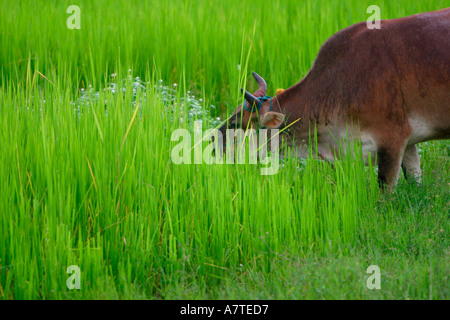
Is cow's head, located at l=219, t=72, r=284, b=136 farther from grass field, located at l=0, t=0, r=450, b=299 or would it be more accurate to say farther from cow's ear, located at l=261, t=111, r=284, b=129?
grass field, located at l=0, t=0, r=450, b=299

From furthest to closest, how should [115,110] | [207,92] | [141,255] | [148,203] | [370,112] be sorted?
[207,92], [370,112], [115,110], [148,203], [141,255]

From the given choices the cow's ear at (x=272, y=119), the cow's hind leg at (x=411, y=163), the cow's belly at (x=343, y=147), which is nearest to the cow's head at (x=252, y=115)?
the cow's ear at (x=272, y=119)

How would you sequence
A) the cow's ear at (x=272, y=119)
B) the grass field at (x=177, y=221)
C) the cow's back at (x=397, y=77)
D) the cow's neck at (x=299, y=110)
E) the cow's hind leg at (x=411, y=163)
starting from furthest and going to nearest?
the cow's hind leg at (x=411, y=163) < the cow's neck at (x=299, y=110) < the cow's ear at (x=272, y=119) < the cow's back at (x=397, y=77) < the grass field at (x=177, y=221)

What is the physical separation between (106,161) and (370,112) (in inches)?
67.8

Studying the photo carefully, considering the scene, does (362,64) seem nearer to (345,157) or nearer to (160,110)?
(345,157)

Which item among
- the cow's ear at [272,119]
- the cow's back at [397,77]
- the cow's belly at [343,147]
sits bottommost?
the cow's belly at [343,147]

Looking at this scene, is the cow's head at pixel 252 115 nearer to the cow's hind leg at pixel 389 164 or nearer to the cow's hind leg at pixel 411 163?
the cow's hind leg at pixel 389 164

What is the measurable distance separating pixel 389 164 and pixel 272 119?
830mm

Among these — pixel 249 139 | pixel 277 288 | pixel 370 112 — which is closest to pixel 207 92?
pixel 249 139

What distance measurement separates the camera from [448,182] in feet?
12.9

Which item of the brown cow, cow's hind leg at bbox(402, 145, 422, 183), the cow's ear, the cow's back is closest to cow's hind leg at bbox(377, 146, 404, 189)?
the brown cow

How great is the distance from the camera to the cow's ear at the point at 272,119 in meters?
3.90

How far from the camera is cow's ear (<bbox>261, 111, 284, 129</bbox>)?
3.90 m

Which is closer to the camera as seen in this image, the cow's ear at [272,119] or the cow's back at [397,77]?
the cow's back at [397,77]
